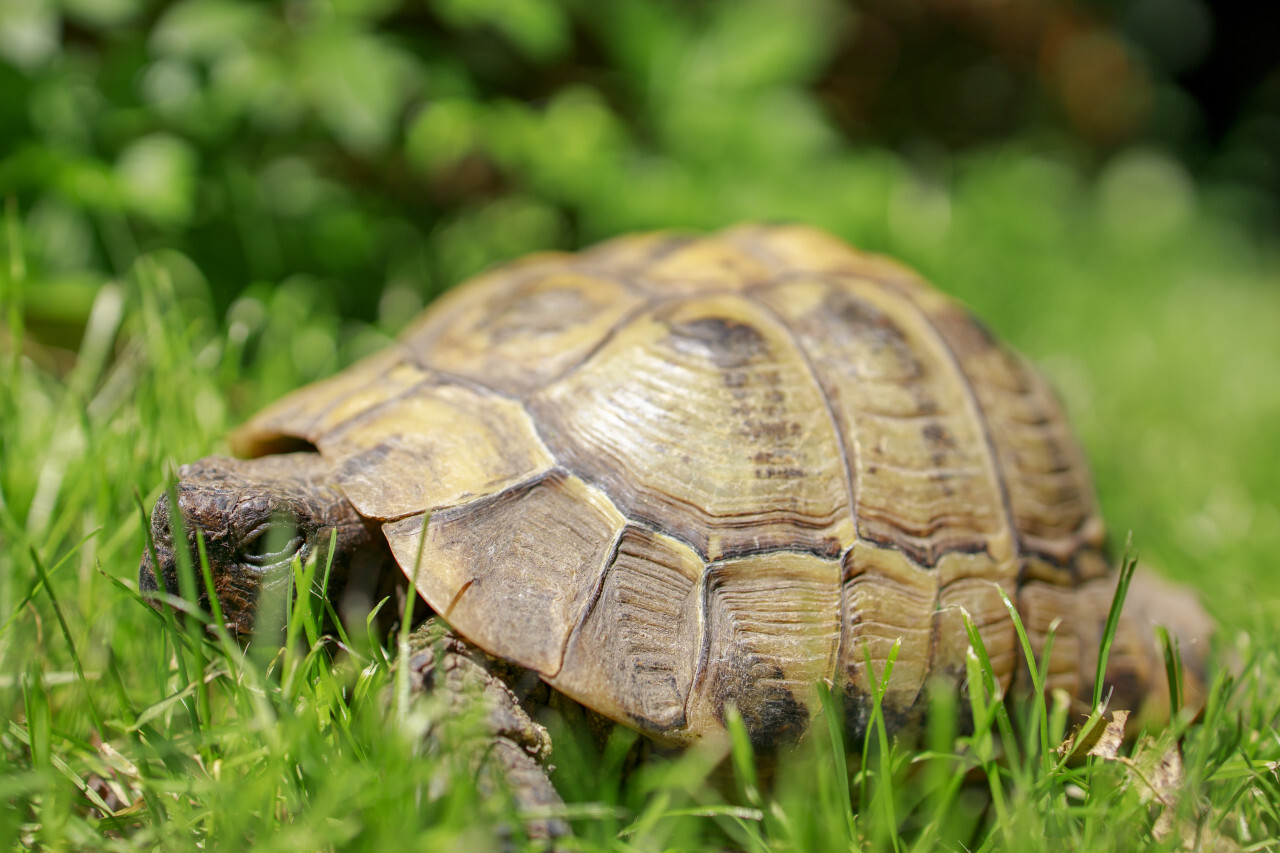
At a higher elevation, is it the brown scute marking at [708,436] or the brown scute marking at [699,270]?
the brown scute marking at [699,270]

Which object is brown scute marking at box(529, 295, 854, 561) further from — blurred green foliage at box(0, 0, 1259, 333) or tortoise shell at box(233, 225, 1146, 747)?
blurred green foliage at box(0, 0, 1259, 333)

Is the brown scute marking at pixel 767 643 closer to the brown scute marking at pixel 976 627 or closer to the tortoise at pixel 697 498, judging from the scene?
the tortoise at pixel 697 498

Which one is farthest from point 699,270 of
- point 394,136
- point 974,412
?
point 394,136

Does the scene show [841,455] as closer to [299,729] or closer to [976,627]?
[976,627]

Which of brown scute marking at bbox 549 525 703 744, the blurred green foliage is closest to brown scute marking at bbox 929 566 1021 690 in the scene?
brown scute marking at bbox 549 525 703 744

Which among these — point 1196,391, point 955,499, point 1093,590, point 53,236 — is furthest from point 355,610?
point 1196,391

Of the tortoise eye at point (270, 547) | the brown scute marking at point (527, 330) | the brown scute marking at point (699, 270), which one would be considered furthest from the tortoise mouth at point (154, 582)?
the brown scute marking at point (699, 270)

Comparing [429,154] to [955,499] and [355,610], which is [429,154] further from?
[955,499]
